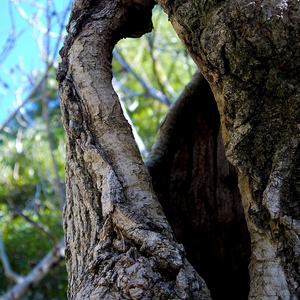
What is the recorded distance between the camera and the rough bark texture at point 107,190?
854 millimetres

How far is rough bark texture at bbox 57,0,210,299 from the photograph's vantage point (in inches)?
33.6

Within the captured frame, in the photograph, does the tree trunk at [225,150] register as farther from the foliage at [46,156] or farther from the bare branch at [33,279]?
the foliage at [46,156]

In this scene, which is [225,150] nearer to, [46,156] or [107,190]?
[107,190]

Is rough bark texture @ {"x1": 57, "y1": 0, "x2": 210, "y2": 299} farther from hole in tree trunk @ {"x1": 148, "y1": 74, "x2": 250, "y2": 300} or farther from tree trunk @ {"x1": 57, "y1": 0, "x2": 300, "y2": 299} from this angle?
hole in tree trunk @ {"x1": 148, "y1": 74, "x2": 250, "y2": 300}

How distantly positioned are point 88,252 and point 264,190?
0.39 metres

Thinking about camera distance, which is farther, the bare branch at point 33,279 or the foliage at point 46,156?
the foliage at point 46,156

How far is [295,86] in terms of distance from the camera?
965 millimetres

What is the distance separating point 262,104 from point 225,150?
0.12 m

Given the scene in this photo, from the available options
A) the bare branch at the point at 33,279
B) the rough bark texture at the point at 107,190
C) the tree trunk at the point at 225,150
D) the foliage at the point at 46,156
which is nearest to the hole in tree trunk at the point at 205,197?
the tree trunk at the point at 225,150

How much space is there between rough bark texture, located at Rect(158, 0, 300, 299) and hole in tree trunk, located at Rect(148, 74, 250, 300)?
14.9 inches

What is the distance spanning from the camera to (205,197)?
58.6 inches

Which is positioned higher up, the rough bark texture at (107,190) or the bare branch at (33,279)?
the bare branch at (33,279)

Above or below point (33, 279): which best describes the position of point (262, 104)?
below

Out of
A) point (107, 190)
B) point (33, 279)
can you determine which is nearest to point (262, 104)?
point (107, 190)
